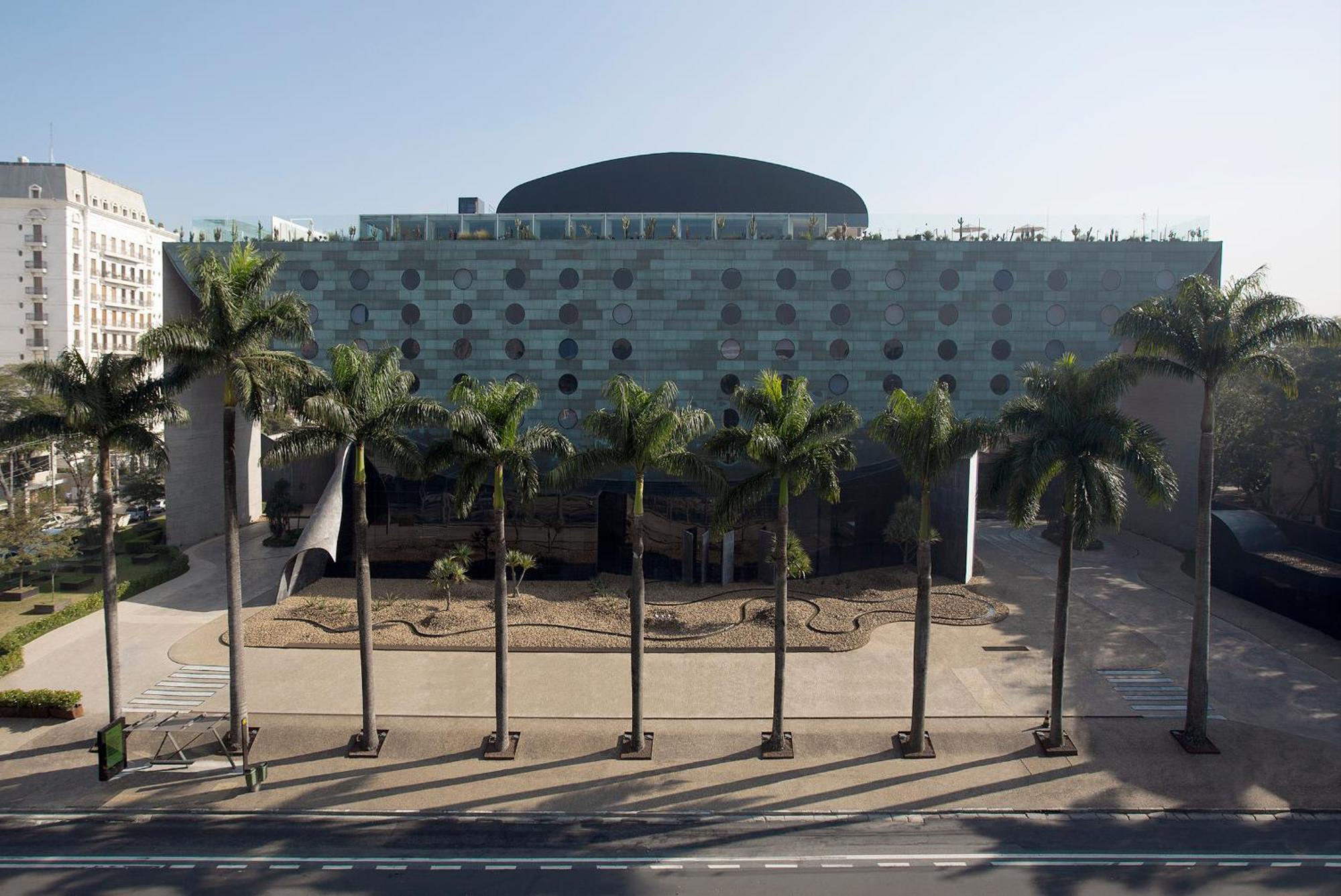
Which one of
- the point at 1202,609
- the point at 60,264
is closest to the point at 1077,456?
the point at 1202,609

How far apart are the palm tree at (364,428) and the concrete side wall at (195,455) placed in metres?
23.1

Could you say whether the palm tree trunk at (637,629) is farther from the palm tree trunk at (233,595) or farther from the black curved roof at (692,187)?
the black curved roof at (692,187)

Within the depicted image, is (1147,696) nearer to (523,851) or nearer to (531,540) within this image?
(523,851)

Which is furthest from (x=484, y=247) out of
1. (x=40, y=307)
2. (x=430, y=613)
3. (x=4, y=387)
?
(x=40, y=307)

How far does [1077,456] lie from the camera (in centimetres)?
1978

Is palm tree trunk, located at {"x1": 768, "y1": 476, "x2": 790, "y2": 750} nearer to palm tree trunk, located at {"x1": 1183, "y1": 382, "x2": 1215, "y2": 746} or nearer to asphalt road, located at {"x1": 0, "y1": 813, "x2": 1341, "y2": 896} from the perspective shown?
asphalt road, located at {"x1": 0, "y1": 813, "x2": 1341, "y2": 896}

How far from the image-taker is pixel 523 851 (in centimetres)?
1686

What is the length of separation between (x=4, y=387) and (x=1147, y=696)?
5958 centimetres

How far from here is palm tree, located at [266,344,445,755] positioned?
1958 cm

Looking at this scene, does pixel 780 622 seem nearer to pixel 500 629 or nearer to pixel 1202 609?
pixel 500 629

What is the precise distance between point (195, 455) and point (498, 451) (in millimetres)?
31357

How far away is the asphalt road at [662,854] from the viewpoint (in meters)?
15.7

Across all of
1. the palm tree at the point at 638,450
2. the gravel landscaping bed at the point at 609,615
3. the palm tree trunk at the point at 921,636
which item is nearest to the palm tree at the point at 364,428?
the palm tree at the point at 638,450

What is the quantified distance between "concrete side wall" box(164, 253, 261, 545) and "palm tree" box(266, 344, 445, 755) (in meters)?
23.1
